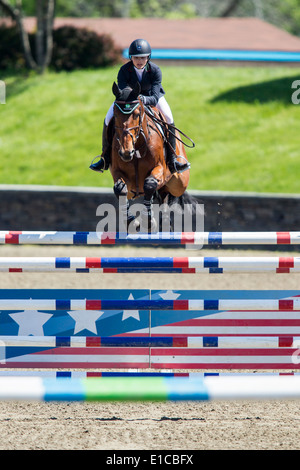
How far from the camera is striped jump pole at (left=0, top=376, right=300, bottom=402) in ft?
7.91

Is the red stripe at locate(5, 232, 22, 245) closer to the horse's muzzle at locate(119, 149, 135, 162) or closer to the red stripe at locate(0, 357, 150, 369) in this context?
the red stripe at locate(0, 357, 150, 369)

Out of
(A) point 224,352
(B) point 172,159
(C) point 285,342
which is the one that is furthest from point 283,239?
(B) point 172,159

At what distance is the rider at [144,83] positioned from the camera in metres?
5.88

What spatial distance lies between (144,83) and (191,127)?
12.8m

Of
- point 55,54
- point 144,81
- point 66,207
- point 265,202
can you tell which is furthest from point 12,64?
point 144,81

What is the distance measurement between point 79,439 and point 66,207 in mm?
9649

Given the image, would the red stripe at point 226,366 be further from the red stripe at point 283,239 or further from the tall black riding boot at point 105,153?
the tall black riding boot at point 105,153

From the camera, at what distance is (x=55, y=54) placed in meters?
23.5

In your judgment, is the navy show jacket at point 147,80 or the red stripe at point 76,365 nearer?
the red stripe at point 76,365

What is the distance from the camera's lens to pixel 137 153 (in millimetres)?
6105

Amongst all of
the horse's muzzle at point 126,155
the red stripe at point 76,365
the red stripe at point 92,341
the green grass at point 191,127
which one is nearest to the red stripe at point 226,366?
the red stripe at point 76,365

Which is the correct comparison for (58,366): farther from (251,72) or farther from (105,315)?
(251,72)

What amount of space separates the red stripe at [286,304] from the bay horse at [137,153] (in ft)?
5.52

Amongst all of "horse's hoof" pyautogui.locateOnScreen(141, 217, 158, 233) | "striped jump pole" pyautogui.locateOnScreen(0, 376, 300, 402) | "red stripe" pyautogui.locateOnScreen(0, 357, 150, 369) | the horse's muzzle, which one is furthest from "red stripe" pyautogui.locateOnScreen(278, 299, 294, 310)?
"striped jump pole" pyautogui.locateOnScreen(0, 376, 300, 402)
